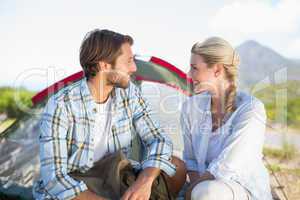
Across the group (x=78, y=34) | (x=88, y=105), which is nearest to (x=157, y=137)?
(x=88, y=105)

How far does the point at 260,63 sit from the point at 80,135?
5499 mm

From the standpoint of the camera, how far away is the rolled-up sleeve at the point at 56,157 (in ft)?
4.91

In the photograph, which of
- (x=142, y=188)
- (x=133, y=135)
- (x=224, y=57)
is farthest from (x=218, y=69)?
(x=142, y=188)

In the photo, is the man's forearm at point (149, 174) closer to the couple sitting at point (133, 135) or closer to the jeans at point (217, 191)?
the couple sitting at point (133, 135)

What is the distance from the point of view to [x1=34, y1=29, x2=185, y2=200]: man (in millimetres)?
1528

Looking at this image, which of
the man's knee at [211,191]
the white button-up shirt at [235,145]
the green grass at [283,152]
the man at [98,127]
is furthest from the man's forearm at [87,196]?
the green grass at [283,152]

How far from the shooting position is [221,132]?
1737 millimetres

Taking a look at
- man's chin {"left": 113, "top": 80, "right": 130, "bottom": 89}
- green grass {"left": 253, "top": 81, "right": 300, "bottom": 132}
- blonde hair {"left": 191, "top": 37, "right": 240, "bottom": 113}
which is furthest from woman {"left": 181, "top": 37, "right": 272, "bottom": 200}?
green grass {"left": 253, "top": 81, "right": 300, "bottom": 132}

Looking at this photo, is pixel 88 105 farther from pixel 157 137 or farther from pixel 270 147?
pixel 270 147

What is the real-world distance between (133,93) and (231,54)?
44 centimetres

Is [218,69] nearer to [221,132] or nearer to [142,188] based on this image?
[221,132]

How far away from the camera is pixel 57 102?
5.22 feet

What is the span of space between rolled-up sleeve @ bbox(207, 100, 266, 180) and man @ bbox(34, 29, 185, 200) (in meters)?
0.21

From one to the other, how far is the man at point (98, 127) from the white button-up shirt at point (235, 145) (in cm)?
14
